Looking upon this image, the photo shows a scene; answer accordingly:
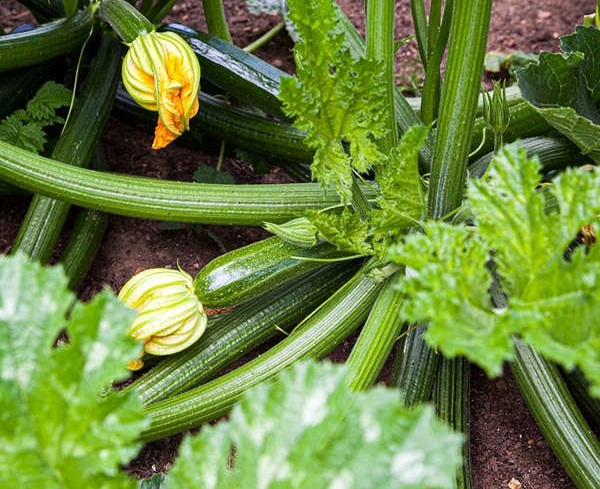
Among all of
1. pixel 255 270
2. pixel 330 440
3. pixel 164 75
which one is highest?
pixel 164 75

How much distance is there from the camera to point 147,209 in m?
1.64

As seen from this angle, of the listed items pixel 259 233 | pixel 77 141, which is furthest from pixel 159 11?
pixel 259 233

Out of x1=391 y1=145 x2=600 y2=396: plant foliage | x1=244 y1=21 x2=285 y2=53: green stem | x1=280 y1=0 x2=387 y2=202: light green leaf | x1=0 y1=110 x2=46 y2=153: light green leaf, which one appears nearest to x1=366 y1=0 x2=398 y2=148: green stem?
x1=280 y1=0 x2=387 y2=202: light green leaf

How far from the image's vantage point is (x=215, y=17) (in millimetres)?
2213

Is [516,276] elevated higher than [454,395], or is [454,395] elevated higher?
[516,276]

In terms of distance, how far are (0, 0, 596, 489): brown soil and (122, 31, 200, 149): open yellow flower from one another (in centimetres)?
55

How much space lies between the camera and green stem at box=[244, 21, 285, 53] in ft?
8.81

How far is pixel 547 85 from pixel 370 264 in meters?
0.59

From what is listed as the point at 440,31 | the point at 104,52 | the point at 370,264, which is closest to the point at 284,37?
the point at 104,52

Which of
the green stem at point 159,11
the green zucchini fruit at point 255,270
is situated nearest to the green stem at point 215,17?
the green stem at point 159,11

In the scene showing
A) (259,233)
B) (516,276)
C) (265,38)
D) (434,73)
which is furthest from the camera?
(265,38)

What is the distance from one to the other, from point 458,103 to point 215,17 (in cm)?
93

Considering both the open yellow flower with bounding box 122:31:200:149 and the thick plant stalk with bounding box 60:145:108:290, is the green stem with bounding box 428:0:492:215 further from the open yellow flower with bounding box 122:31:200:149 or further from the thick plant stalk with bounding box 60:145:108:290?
the thick plant stalk with bounding box 60:145:108:290

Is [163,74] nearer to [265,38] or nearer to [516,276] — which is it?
[516,276]
